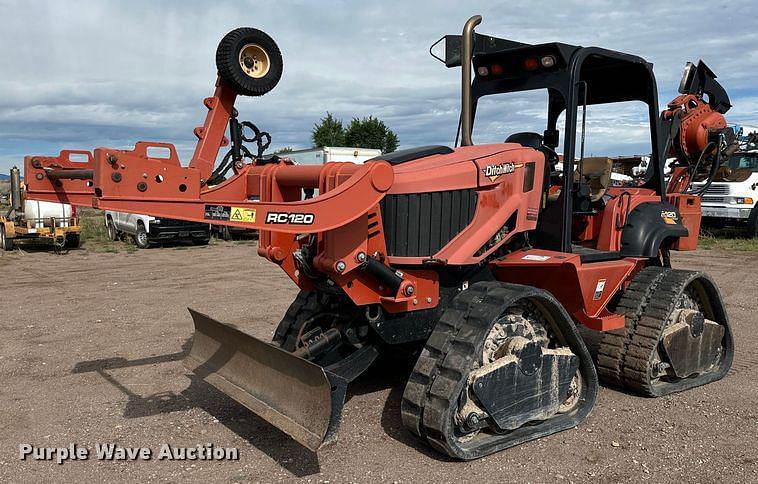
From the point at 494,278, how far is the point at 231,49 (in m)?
2.64

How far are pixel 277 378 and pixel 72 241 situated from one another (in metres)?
16.8

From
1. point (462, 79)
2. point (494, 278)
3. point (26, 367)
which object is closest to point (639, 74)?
point (462, 79)

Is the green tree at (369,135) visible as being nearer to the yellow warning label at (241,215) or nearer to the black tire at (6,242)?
the black tire at (6,242)

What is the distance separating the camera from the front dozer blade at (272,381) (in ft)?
12.7

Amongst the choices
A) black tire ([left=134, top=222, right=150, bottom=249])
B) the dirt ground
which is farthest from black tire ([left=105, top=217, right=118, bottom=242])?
the dirt ground

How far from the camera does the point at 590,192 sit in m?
A: 5.43

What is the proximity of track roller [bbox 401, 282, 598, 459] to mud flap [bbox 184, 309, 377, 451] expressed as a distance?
563 millimetres

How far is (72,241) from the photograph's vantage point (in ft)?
62.2

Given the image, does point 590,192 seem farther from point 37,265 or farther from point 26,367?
point 37,265

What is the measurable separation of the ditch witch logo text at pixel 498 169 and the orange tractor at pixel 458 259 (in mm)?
14

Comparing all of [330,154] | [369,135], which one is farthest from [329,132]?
[330,154]

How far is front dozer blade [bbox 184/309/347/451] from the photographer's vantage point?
3.86 meters

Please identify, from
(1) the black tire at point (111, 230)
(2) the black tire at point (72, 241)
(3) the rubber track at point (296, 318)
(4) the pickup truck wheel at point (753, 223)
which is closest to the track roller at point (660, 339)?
(3) the rubber track at point (296, 318)

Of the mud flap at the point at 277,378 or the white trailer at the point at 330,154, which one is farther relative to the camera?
the white trailer at the point at 330,154
